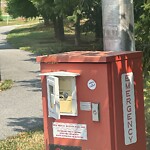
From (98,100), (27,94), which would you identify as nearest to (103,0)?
(98,100)

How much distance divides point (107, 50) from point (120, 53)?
39 cm

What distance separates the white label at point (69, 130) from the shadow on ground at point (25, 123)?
127 inches

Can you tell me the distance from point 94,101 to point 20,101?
6517 mm

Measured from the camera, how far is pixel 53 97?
14.0 ft

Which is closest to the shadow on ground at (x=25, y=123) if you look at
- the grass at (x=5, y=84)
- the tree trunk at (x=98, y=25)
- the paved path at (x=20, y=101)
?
the paved path at (x=20, y=101)

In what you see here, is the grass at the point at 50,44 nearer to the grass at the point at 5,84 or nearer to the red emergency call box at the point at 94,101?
the grass at the point at 5,84

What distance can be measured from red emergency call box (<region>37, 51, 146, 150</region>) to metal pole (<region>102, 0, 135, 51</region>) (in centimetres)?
20

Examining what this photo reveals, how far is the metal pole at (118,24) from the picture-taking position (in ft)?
13.9

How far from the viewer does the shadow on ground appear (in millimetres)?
7595

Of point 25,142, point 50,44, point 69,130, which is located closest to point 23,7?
point 50,44

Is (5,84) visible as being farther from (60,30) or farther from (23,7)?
(60,30)

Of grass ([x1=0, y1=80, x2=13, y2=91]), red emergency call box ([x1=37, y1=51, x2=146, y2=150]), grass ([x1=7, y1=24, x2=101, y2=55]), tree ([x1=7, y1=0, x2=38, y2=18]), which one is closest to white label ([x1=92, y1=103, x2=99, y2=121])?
red emergency call box ([x1=37, y1=51, x2=146, y2=150])

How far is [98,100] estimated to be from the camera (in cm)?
402

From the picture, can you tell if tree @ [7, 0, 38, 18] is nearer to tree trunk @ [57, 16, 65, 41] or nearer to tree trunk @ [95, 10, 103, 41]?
tree trunk @ [57, 16, 65, 41]
